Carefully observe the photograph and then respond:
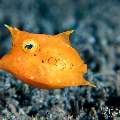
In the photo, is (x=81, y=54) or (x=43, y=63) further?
(x=81, y=54)

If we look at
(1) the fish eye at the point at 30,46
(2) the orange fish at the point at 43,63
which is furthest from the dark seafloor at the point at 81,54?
(1) the fish eye at the point at 30,46

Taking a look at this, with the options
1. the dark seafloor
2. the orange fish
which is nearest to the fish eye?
the orange fish

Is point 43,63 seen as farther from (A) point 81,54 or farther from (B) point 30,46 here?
(A) point 81,54

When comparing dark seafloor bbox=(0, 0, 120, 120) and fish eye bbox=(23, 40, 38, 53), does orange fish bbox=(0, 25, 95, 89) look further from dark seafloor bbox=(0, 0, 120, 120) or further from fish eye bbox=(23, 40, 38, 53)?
dark seafloor bbox=(0, 0, 120, 120)

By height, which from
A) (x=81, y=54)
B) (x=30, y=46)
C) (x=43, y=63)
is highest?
(x=81, y=54)

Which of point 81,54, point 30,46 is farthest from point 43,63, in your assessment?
point 81,54

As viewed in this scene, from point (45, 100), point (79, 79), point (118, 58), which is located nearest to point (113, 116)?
point (79, 79)

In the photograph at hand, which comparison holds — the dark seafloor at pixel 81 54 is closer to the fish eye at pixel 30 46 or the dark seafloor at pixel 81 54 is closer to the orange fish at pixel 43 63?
the orange fish at pixel 43 63

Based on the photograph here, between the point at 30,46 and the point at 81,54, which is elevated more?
the point at 81,54
